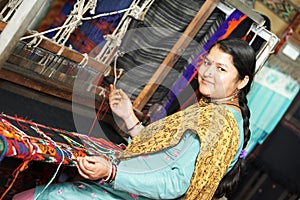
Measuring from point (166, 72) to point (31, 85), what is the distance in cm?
93

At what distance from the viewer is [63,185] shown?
1612 millimetres

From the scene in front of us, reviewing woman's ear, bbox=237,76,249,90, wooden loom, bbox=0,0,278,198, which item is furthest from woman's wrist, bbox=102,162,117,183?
wooden loom, bbox=0,0,278,198

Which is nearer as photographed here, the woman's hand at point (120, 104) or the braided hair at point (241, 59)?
the braided hair at point (241, 59)

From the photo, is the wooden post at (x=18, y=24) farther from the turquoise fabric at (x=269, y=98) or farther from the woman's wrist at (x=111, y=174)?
the turquoise fabric at (x=269, y=98)

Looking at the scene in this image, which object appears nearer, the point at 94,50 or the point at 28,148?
the point at 28,148

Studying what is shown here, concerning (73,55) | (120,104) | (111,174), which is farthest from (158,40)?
(111,174)

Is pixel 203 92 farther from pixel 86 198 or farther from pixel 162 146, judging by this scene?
pixel 86 198

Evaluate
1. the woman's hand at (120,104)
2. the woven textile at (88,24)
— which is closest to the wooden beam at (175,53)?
the woven textile at (88,24)

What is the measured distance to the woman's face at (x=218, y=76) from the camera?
69.6 inches

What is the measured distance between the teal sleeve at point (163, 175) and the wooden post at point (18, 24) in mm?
729

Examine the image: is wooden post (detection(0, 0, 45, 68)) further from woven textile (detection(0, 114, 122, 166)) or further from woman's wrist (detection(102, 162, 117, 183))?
woman's wrist (detection(102, 162, 117, 183))

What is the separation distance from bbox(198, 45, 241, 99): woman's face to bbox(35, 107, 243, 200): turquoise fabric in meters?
0.26

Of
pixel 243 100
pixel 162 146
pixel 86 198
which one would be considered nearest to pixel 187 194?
pixel 162 146

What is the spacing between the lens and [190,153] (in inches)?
61.9
